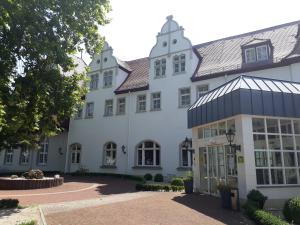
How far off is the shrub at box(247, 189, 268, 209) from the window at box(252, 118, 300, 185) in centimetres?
90

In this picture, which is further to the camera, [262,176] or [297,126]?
[297,126]

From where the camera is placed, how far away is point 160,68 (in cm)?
2642

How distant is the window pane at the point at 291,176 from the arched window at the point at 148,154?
45.0 feet

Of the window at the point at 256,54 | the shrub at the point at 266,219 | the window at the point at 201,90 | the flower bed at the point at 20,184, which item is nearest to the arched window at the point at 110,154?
the window at the point at 201,90

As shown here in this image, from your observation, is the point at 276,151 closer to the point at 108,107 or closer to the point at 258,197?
the point at 258,197

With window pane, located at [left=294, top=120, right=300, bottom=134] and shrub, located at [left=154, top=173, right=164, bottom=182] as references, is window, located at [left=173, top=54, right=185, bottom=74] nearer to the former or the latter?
shrub, located at [left=154, top=173, right=164, bottom=182]

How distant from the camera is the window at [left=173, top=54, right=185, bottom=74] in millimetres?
25219

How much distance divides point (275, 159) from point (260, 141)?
100cm

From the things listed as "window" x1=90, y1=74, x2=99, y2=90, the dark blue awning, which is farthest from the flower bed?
"window" x1=90, y1=74, x2=99, y2=90

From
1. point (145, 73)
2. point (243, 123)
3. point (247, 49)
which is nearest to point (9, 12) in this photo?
point (243, 123)

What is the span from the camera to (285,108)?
12.1 meters

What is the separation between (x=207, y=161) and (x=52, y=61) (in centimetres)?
914

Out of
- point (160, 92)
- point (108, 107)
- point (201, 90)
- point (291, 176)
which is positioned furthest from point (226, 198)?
point (108, 107)

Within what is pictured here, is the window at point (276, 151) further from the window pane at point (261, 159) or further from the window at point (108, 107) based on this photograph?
the window at point (108, 107)
